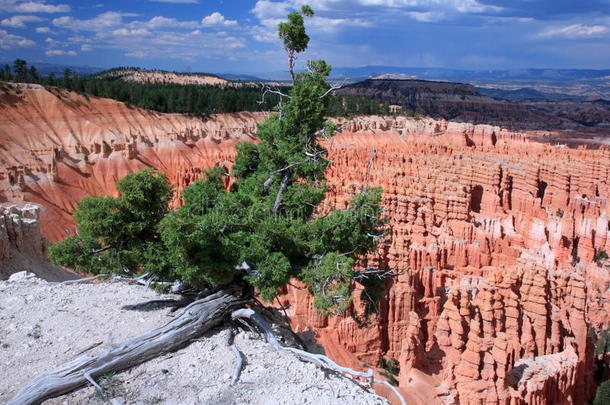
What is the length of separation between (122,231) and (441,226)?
22982 millimetres

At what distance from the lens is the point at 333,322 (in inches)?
708

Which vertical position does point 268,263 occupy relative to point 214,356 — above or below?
above

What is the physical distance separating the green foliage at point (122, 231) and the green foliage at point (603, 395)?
1416cm

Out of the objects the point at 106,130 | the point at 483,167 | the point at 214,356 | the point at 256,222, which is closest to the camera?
the point at 214,356

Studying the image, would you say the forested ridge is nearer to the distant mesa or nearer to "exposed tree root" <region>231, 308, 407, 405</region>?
"exposed tree root" <region>231, 308, 407, 405</region>

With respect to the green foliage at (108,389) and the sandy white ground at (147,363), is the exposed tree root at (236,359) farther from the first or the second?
the green foliage at (108,389)

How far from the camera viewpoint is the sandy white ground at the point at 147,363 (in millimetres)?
8016

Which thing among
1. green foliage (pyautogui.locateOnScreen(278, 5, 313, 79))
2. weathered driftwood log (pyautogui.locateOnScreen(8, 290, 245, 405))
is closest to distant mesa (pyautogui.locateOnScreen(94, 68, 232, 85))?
green foliage (pyautogui.locateOnScreen(278, 5, 313, 79))

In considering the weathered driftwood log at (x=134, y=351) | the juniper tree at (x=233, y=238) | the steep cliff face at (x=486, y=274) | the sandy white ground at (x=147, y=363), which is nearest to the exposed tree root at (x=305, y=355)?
the juniper tree at (x=233, y=238)

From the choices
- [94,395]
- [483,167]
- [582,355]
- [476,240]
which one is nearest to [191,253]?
[94,395]

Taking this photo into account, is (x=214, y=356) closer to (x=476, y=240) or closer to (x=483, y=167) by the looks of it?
(x=476, y=240)

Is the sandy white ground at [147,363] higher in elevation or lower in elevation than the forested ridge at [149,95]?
lower

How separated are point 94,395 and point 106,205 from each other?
13.0 ft

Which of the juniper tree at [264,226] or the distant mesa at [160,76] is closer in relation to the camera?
the juniper tree at [264,226]
